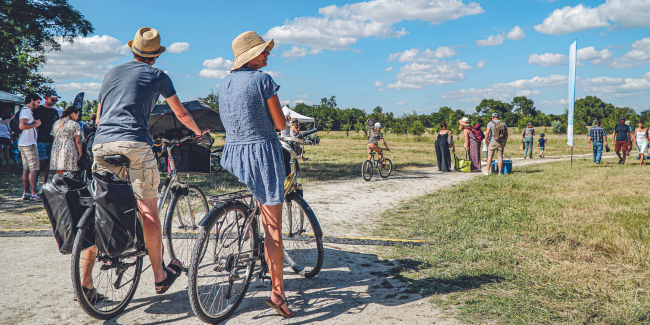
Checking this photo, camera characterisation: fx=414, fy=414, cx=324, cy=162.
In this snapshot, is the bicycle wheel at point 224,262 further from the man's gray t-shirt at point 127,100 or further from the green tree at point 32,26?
the green tree at point 32,26

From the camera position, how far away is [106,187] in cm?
279

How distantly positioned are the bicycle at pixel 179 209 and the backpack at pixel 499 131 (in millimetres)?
11279

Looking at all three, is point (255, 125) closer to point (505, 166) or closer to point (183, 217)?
point (183, 217)

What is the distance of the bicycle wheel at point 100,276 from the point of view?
2795 mm

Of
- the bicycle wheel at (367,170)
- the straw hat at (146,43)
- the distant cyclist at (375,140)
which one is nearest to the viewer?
the straw hat at (146,43)

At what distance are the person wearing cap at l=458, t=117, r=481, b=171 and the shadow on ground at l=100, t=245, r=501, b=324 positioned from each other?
11.5 metres

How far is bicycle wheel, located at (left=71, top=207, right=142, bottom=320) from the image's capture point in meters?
2.79

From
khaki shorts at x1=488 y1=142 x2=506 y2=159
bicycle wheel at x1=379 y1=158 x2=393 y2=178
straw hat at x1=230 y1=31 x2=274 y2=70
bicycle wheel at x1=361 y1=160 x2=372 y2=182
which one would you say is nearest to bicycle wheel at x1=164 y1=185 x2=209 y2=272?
straw hat at x1=230 y1=31 x2=274 y2=70

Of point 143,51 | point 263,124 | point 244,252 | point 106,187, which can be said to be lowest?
point 244,252

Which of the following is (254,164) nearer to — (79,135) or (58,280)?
(58,280)

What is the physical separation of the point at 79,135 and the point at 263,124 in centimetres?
627

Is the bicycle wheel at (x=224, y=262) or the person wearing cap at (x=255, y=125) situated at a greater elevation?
the person wearing cap at (x=255, y=125)

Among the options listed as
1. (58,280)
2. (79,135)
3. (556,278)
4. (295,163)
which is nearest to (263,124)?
(295,163)

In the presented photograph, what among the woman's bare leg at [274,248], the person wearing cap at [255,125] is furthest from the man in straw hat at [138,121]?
the woman's bare leg at [274,248]
